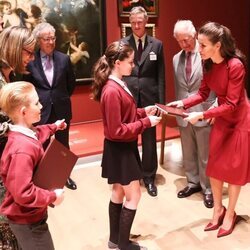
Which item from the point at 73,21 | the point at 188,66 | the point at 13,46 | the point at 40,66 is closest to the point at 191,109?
the point at 188,66

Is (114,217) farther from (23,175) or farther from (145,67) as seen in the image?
(145,67)

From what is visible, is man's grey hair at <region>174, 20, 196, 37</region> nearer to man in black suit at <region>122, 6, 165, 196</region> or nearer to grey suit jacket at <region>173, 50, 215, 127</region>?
grey suit jacket at <region>173, 50, 215, 127</region>

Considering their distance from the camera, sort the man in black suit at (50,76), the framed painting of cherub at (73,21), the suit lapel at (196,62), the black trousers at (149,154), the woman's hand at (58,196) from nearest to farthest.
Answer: the woman's hand at (58,196) → the suit lapel at (196,62) → the man in black suit at (50,76) → the black trousers at (149,154) → the framed painting of cherub at (73,21)

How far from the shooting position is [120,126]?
6.98ft

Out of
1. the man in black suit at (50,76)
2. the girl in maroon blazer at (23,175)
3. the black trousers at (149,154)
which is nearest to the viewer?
the girl in maroon blazer at (23,175)

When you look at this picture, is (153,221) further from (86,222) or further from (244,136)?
(244,136)

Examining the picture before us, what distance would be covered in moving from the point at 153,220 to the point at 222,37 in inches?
59.9

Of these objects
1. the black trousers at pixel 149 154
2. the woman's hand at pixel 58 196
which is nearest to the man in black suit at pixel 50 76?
the black trousers at pixel 149 154

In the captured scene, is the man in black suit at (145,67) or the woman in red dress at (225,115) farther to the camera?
the man in black suit at (145,67)

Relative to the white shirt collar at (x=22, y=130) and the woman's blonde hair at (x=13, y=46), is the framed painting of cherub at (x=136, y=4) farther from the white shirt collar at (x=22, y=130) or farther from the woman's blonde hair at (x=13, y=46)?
the white shirt collar at (x=22, y=130)

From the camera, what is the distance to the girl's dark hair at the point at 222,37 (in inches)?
96.5

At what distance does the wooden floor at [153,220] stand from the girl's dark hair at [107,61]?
115cm

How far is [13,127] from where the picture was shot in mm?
1670

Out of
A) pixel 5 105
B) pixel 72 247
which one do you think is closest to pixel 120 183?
pixel 72 247
